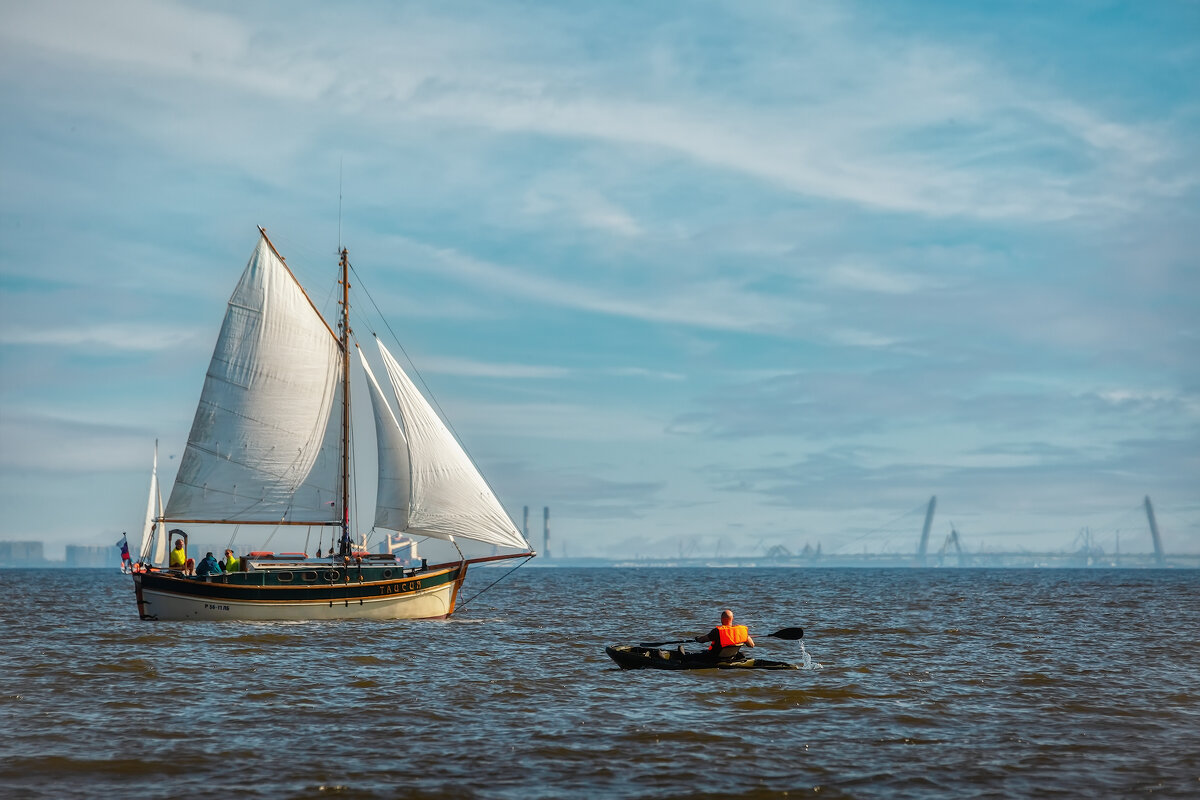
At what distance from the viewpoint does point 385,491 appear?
47.3m

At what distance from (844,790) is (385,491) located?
32.7 m

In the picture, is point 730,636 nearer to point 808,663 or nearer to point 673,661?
point 673,661

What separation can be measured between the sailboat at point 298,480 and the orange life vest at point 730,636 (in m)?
17.5

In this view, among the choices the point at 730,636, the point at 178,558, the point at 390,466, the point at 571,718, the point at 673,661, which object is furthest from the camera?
the point at 178,558

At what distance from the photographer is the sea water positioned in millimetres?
17859

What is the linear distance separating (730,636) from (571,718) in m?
8.50

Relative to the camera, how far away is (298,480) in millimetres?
48375

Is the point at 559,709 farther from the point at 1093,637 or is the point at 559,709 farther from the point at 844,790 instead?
the point at 1093,637

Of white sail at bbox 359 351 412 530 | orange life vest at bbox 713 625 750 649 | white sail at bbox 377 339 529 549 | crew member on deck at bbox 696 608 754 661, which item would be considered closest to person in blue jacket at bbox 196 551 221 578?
white sail at bbox 359 351 412 530

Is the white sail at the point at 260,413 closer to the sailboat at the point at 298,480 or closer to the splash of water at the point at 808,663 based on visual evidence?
the sailboat at the point at 298,480

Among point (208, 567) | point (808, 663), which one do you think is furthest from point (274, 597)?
point (808, 663)

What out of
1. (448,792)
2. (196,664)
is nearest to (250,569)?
(196,664)

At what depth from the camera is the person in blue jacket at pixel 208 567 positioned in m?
46.4

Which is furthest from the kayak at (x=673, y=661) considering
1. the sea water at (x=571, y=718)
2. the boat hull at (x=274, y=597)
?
the boat hull at (x=274, y=597)
